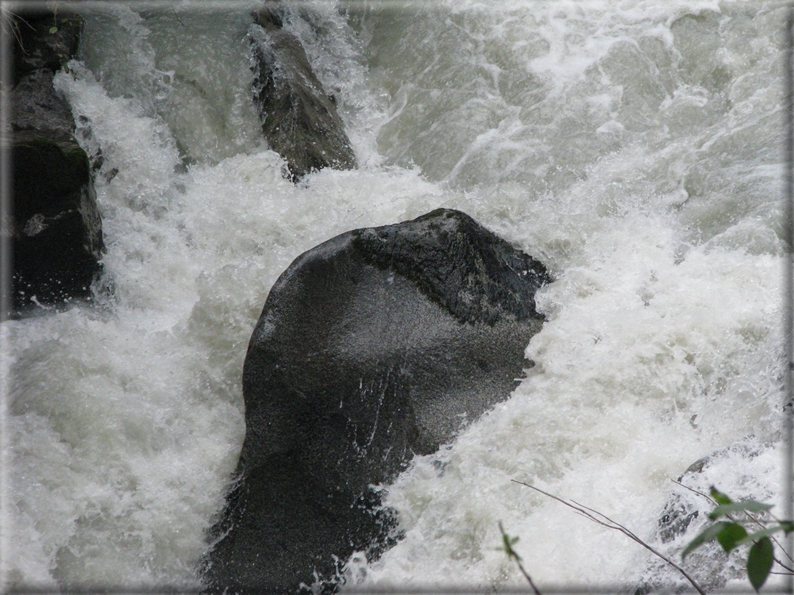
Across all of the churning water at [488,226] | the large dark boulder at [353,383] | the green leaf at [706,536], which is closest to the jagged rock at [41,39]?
the churning water at [488,226]

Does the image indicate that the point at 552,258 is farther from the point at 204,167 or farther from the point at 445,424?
the point at 204,167

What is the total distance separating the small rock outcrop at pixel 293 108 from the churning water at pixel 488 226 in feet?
0.56

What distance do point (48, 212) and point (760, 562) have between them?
15.1 feet

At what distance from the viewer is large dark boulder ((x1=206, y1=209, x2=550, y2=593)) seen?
348cm

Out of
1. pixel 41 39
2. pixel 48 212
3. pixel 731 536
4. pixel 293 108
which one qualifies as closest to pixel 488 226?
pixel 293 108

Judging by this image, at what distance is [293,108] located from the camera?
230 inches

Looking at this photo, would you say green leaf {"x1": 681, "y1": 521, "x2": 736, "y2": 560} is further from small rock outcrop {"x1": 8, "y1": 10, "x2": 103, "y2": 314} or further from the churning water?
small rock outcrop {"x1": 8, "y1": 10, "x2": 103, "y2": 314}

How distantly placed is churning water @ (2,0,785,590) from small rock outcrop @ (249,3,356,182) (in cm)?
17

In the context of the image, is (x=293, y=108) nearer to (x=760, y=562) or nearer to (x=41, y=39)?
(x=41, y=39)

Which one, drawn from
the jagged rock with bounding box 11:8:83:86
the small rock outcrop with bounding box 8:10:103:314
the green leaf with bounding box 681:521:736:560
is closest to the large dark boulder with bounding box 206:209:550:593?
the small rock outcrop with bounding box 8:10:103:314

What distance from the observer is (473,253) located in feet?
13.3

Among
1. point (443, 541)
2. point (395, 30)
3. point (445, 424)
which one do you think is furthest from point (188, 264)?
point (395, 30)

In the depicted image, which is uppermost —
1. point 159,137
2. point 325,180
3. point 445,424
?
point 159,137

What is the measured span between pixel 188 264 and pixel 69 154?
107cm
